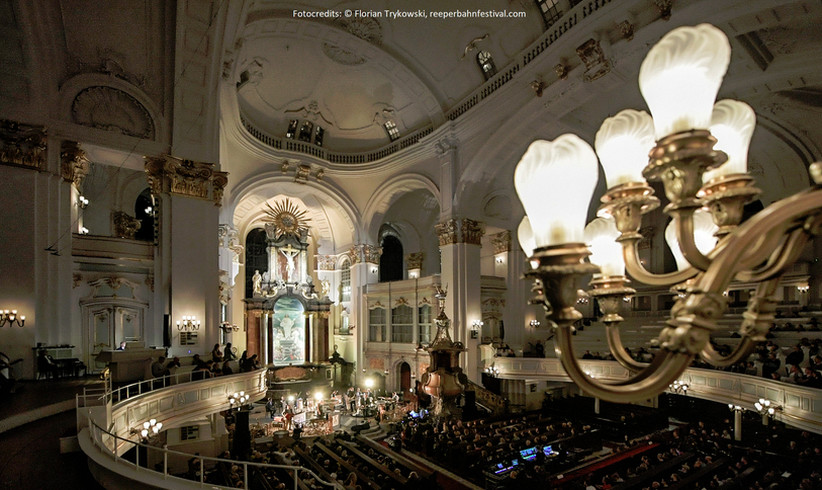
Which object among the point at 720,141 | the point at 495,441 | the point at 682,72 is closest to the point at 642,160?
the point at 720,141

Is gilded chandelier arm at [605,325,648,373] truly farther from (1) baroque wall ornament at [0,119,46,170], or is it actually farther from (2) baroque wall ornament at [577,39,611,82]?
(1) baroque wall ornament at [0,119,46,170]

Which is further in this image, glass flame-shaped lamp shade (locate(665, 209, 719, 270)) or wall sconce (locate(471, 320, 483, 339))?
wall sconce (locate(471, 320, 483, 339))

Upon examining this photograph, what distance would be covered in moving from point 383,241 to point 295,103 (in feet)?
33.5

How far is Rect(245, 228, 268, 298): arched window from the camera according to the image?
26594mm

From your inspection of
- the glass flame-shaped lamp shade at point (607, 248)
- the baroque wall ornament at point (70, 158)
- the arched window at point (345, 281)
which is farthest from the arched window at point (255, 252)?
the glass flame-shaped lamp shade at point (607, 248)

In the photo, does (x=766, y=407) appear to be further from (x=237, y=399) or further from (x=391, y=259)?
(x=391, y=259)

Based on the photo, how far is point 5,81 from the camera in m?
11.4

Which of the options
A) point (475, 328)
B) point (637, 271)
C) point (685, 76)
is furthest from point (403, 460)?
point (685, 76)

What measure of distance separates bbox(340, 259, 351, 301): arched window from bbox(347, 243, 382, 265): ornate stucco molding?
67.1 inches

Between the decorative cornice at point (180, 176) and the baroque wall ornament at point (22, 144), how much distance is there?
246 centimetres

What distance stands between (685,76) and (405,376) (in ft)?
76.9


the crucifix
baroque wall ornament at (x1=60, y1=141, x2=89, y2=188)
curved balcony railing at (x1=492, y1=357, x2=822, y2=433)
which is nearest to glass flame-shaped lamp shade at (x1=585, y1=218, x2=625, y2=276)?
curved balcony railing at (x1=492, y1=357, x2=822, y2=433)

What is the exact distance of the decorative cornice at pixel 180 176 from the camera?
13.2 metres

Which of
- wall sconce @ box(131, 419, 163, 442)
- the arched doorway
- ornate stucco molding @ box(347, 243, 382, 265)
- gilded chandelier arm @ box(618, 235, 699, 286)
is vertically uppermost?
ornate stucco molding @ box(347, 243, 382, 265)
